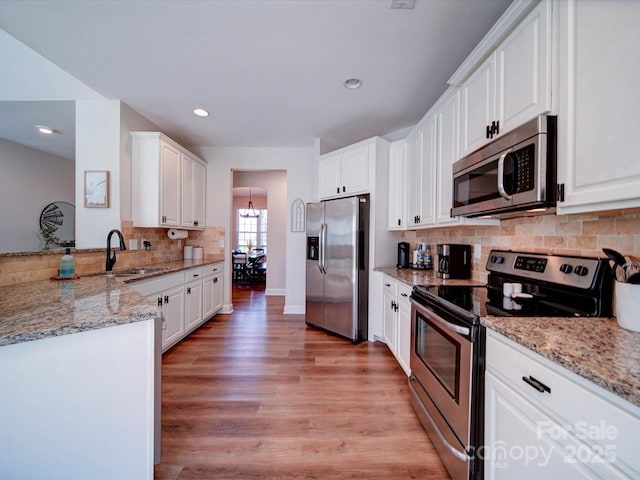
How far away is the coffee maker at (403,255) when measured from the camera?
3102mm

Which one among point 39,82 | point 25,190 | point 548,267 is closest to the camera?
point 548,267

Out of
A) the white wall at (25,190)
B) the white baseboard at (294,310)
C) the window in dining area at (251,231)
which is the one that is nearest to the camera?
the white wall at (25,190)


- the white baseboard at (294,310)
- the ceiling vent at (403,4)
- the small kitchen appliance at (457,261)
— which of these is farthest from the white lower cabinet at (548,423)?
the white baseboard at (294,310)

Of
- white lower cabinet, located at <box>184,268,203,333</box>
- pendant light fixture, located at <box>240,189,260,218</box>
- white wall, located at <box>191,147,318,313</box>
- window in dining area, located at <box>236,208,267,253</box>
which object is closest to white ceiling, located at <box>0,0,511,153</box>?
white wall, located at <box>191,147,318,313</box>

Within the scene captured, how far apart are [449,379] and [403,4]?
215 cm

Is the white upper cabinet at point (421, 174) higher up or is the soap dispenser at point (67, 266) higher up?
the white upper cabinet at point (421, 174)

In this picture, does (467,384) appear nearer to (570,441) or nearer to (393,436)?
(570,441)

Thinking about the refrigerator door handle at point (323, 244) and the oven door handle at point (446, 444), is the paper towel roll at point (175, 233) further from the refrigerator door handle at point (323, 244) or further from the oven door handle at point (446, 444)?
the oven door handle at point (446, 444)

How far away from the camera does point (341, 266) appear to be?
318cm

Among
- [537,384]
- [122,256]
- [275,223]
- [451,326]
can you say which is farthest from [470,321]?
[275,223]

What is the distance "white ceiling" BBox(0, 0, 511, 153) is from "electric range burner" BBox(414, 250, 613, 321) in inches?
61.6

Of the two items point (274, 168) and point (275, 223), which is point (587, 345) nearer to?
point (274, 168)

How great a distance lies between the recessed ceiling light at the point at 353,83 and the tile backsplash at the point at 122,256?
2731 mm

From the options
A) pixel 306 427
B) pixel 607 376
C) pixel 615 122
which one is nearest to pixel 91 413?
pixel 306 427
